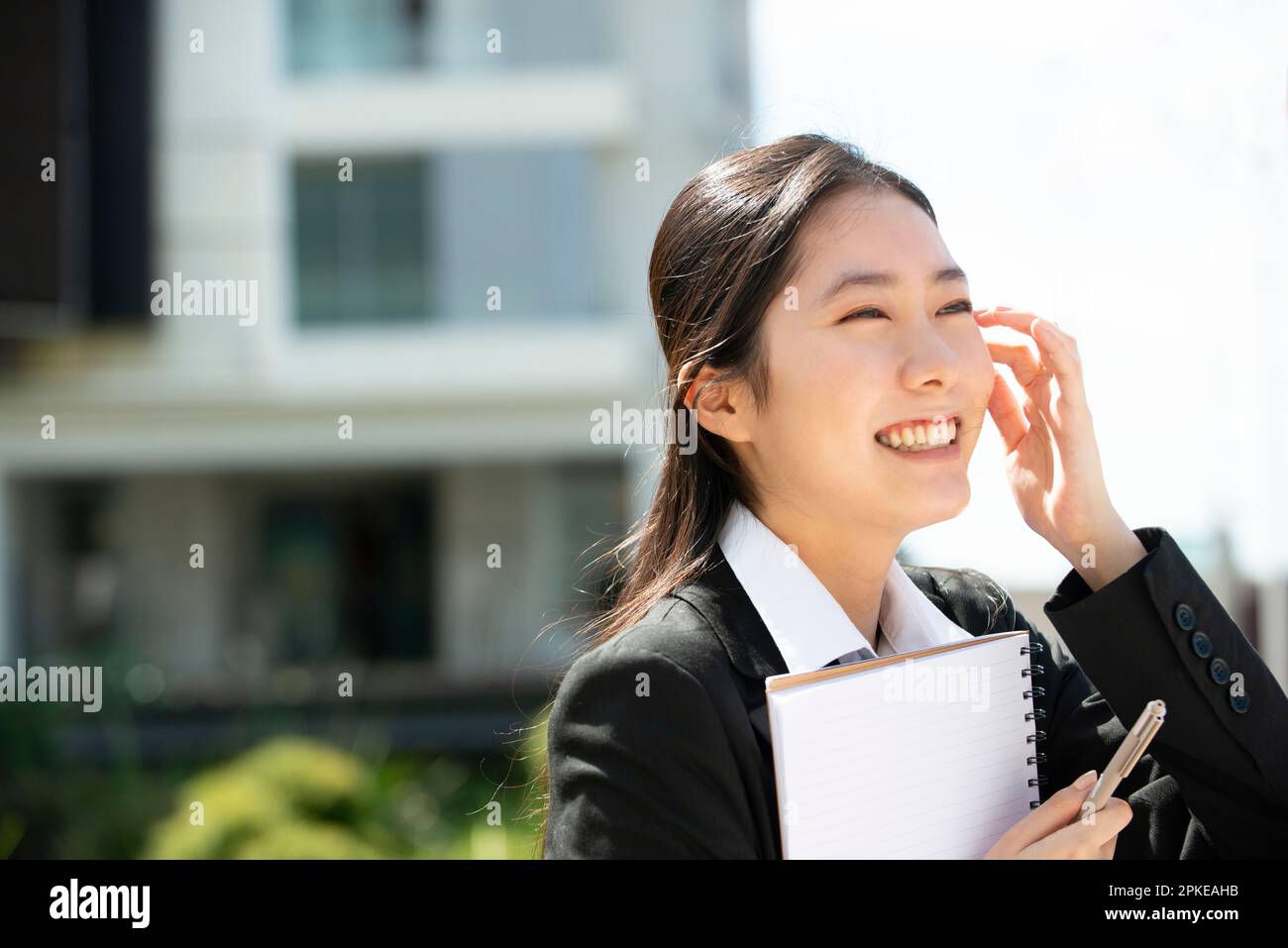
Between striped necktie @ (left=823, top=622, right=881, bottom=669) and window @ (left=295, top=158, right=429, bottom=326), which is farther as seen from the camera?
window @ (left=295, top=158, right=429, bottom=326)

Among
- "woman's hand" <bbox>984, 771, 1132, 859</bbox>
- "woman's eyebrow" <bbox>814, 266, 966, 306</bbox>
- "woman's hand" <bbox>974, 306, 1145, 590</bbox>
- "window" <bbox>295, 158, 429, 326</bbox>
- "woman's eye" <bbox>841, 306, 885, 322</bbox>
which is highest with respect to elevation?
"window" <bbox>295, 158, 429, 326</bbox>

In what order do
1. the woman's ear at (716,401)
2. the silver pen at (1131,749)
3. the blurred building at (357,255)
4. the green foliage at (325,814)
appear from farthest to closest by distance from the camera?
1. the blurred building at (357,255)
2. the green foliage at (325,814)
3. the woman's ear at (716,401)
4. the silver pen at (1131,749)

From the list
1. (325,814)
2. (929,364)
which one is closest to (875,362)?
(929,364)

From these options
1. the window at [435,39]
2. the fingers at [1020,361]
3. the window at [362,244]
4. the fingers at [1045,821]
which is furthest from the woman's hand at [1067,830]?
the window at [435,39]

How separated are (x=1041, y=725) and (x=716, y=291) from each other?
1.96ft

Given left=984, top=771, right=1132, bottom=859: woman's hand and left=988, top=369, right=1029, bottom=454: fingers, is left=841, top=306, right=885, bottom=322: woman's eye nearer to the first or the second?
left=988, top=369, right=1029, bottom=454: fingers

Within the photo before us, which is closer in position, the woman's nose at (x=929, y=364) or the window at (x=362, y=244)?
the woman's nose at (x=929, y=364)

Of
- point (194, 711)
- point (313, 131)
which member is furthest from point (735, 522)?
point (313, 131)

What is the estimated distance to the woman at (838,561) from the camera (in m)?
1.17

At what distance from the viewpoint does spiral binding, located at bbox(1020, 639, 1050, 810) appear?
1.33 metres

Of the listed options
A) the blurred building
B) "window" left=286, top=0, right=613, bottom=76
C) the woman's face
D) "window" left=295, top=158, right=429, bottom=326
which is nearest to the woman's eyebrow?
the woman's face

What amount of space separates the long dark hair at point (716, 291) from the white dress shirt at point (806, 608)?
0.16ft

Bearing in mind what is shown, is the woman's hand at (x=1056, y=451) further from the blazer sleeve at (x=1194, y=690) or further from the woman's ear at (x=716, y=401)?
the woman's ear at (x=716, y=401)

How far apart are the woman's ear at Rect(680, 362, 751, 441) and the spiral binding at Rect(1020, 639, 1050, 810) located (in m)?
0.37
